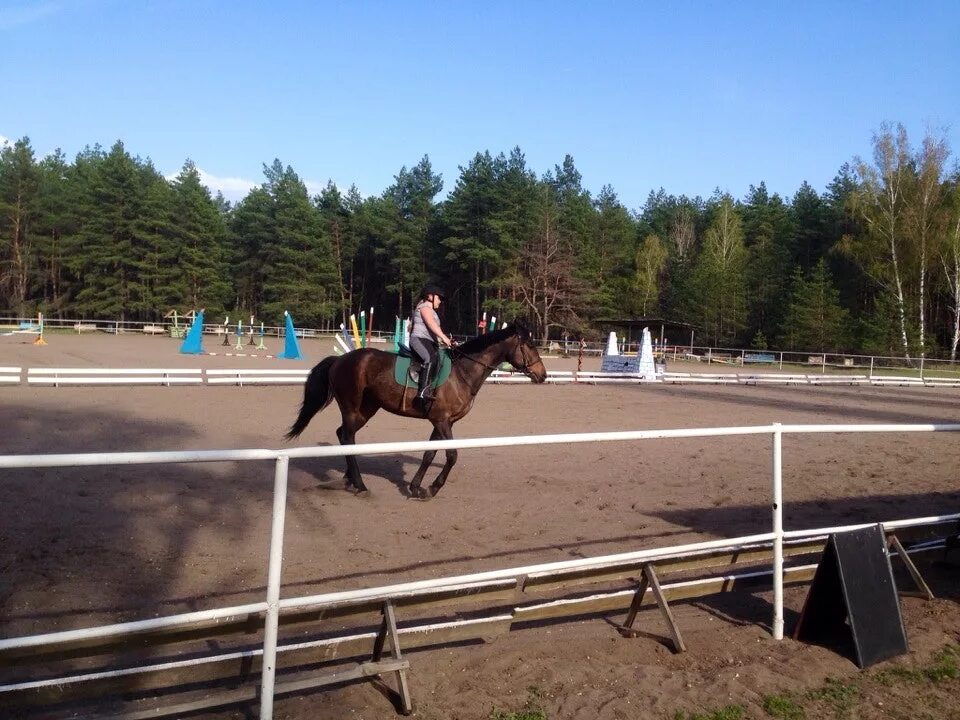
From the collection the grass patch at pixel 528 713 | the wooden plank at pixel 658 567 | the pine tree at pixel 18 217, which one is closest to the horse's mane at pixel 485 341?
the wooden plank at pixel 658 567

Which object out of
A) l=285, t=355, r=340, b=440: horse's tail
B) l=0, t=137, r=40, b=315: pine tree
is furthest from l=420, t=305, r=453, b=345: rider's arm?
l=0, t=137, r=40, b=315: pine tree

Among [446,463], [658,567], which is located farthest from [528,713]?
[446,463]

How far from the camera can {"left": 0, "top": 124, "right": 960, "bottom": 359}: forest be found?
60.1 meters

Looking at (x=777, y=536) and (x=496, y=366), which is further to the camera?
(x=496, y=366)

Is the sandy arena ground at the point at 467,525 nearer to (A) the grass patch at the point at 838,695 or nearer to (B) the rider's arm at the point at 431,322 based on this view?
(A) the grass patch at the point at 838,695

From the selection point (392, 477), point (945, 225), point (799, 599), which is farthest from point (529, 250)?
point (799, 599)

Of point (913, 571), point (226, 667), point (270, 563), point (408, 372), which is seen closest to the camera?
point (270, 563)

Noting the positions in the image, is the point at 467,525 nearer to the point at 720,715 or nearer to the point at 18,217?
the point at 720,715

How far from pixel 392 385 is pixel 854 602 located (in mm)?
5796

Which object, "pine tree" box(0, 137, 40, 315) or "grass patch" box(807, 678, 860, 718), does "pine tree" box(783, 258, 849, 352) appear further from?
"pine tree" box(0, 137, 40, 315)

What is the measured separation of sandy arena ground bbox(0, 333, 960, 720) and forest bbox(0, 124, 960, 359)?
4470cm

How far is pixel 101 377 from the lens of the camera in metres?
20.1

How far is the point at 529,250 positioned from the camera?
60.8 metres

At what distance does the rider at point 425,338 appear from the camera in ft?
30.0
